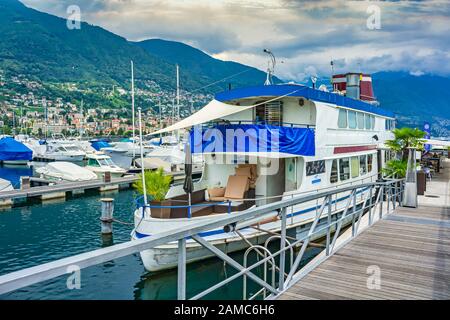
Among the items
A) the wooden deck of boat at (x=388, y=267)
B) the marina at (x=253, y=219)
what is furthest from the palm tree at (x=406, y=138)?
the wooden deck of boat at (x=388, y=267)

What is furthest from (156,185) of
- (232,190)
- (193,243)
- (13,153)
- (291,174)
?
(13,153)

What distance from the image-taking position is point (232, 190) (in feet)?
46.1

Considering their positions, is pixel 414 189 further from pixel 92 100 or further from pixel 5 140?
pixel 92 100

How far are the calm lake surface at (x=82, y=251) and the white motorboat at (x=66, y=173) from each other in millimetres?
4673

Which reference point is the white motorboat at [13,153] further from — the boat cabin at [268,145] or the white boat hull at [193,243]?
the white boat hull at [193,243]

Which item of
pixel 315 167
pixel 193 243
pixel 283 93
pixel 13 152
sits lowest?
pixel 193 243

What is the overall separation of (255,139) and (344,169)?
5.86 m

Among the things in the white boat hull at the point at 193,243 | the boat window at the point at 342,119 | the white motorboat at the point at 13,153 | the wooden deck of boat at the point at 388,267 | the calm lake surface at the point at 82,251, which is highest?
the boat window at the point at 342,119

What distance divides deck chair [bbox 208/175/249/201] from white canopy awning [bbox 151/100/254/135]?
7.83 ft

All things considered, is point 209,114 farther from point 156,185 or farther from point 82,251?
point 82,251

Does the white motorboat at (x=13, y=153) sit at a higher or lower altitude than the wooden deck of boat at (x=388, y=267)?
higher

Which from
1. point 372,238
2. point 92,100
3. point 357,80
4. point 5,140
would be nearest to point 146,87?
point 92,100

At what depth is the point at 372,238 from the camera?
8.28 metres

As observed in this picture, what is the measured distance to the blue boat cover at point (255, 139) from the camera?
41.8 feet
